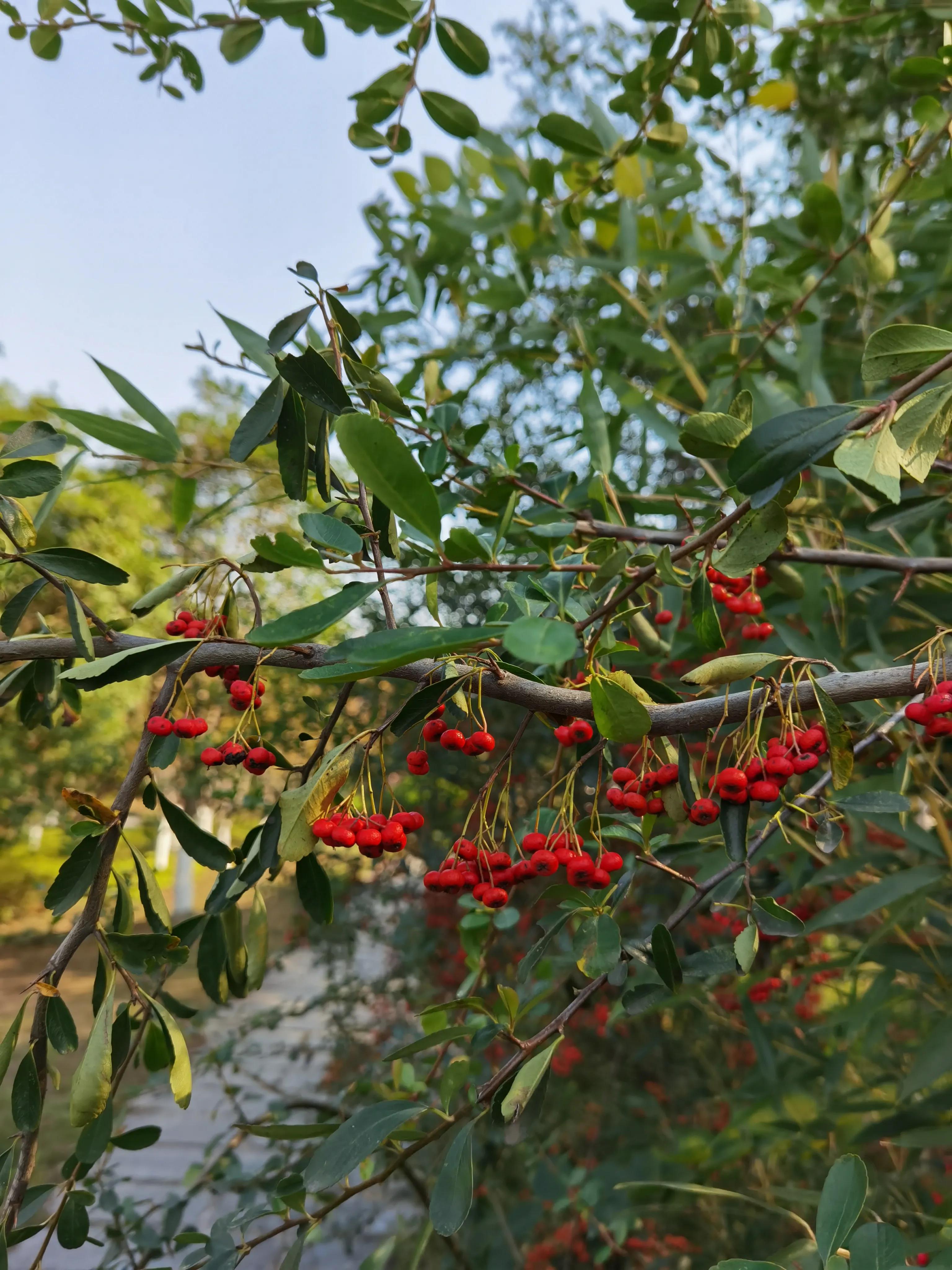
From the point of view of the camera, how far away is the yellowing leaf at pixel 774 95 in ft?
6.18

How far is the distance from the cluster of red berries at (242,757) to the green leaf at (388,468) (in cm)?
31

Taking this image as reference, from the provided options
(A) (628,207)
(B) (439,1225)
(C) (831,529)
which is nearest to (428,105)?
(A) (628,207)

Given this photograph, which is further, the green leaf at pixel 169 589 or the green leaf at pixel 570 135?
the green leaf at pixel 570 135

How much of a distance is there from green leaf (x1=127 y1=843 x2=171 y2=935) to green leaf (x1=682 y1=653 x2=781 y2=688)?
0.56 m

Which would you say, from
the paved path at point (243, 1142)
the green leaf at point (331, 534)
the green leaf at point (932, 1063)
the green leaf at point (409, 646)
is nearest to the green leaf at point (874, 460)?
the green leaf at point (409, 646)

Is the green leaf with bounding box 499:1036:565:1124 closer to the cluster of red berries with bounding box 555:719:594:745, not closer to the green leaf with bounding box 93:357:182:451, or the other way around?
the cluster of red berries with bounding box 555:719:594:745

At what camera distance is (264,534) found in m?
0.63

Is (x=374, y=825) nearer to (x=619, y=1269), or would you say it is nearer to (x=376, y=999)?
(x=619, y=1269)

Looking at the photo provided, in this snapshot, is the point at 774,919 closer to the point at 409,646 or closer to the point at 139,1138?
the point at 409,646

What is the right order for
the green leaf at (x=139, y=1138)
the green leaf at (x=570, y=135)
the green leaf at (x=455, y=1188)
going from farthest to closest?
1. the green leaf at (x=570, y=135)
2. the green leaf at (x=139, y=1138)
3. the green leaf at (x=455, y=1188)

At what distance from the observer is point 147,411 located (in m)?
0.92

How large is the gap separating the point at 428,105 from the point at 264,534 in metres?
0.89

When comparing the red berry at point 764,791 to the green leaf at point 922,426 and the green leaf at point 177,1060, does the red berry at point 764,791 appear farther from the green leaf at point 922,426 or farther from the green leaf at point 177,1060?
the green leaf at point 177,1060

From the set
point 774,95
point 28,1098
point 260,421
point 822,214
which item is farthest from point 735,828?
point 774,95
